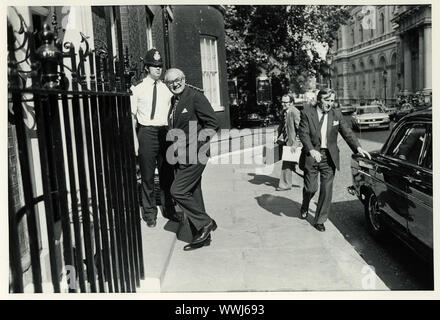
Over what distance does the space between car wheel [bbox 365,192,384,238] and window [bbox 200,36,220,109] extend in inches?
389

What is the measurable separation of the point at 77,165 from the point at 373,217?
3755mm

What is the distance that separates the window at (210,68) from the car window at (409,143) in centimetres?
1026

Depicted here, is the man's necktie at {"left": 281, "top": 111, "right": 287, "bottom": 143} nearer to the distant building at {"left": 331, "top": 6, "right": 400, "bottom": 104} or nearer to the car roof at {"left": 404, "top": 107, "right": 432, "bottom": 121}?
the car roof at {"left": 404, "top": 107, "right": 432, "bottom": 121}

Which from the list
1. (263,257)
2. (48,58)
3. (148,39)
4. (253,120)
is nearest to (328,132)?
(263,257)

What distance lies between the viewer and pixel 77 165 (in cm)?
231

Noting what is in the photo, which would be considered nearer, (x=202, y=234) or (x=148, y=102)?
(x=202, y=234)

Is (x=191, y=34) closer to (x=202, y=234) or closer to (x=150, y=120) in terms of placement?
(x=150, y=120)

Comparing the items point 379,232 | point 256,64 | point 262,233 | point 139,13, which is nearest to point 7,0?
point 262,233

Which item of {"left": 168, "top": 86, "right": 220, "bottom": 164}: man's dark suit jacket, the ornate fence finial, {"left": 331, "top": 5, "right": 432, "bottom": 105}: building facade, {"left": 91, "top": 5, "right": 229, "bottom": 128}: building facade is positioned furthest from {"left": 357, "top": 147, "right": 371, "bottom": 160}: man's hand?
{"left": 331, "top": 5, "right": 432, "bottom": 105}: building facade

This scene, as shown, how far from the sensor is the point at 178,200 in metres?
4.26
